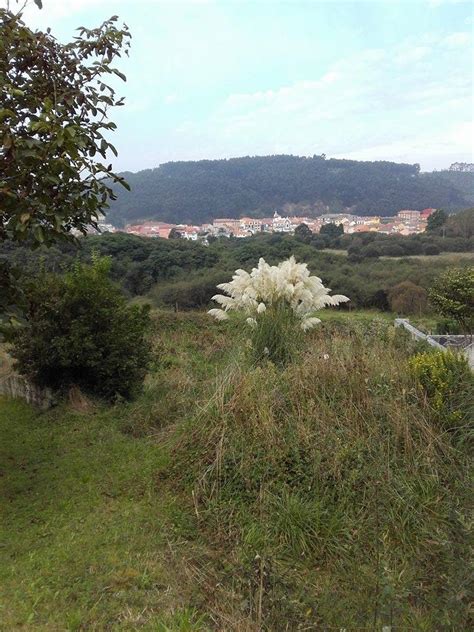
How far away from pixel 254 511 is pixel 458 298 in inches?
338

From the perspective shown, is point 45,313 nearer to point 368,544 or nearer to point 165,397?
point 165,397

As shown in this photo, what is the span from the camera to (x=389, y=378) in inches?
160

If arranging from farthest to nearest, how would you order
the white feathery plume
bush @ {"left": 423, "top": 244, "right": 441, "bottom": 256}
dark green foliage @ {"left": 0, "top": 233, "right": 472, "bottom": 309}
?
bush @ {"left": 423, "top": 244, "right": 441, "bottom": 256} → dark green foliage @ {"left": 0, "top": 233, "right": 472, "bottom": 309} → the white feathery plume

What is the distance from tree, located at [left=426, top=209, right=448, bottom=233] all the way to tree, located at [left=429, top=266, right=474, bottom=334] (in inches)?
919

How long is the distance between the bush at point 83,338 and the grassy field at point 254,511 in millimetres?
723

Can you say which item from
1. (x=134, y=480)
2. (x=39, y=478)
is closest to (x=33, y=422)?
(x=39, y=478)

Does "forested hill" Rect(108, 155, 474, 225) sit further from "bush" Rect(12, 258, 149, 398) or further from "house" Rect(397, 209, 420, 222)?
"bush" Rect(12, 258, 149, 398)

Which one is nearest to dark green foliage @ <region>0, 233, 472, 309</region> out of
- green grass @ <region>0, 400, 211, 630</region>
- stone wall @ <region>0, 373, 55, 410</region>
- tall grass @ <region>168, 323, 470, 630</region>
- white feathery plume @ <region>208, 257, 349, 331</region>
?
stone wall @ <region>0, 373, 55, 410</region>

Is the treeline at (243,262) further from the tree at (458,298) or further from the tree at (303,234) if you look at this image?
the tree at (458,298)

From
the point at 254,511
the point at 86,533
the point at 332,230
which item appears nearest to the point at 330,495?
the point at 254,511

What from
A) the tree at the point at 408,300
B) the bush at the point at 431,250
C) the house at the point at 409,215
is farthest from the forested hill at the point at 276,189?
the tree at the point at 408,300

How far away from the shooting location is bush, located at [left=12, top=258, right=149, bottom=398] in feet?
17.2

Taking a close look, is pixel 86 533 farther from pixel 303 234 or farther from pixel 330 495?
pixel 303 234

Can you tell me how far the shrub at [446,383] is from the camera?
3.79 metres
